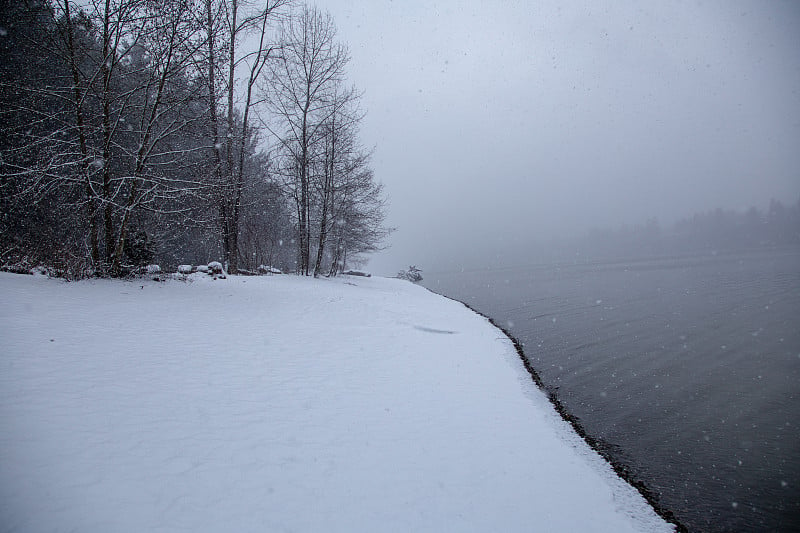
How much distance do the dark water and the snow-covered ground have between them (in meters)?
1.47

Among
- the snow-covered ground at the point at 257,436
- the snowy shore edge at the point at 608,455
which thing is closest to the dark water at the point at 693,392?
the snowy shore edge at the point at 608,455

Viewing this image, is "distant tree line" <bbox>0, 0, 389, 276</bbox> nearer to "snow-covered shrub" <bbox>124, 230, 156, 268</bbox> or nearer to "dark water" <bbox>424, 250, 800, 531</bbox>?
"snow-covered shrub" <bbox>124, 230, 156, 268</bbox>

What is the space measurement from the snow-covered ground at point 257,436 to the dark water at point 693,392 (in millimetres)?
1470

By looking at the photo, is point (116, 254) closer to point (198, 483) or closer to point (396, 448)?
point (198, 483)

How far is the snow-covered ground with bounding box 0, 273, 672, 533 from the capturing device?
3.47 meters

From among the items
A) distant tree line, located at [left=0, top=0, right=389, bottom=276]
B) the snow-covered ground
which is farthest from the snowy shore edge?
distant tree line, located at [left=0, top=0, right=389, bottom=276]

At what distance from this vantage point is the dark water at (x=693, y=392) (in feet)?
17.9

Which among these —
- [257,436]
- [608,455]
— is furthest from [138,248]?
[608,455]

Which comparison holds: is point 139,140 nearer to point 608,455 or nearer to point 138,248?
point 138,248

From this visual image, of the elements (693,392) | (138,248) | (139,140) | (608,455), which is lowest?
(608,455)

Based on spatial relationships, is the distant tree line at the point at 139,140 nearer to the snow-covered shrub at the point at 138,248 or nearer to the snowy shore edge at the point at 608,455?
the snow-covered shrub at the point at 138,248

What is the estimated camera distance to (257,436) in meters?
4.67

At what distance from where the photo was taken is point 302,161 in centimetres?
2011

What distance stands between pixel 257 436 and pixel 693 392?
10.4 metres
